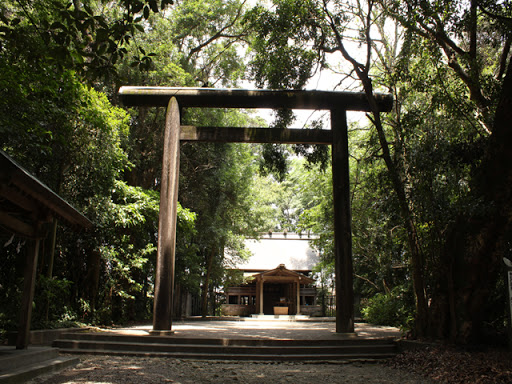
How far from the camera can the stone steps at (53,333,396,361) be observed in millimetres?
6199

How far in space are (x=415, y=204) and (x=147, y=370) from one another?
476 centimetres

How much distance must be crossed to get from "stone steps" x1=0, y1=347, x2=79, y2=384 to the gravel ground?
0.12 m

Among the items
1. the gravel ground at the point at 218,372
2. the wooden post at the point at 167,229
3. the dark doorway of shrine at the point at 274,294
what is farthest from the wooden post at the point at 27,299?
the dark doorway of shrine at the point at 274,294

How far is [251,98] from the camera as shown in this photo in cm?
784

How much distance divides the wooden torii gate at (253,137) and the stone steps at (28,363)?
206 centimetres

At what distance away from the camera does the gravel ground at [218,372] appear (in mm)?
4598

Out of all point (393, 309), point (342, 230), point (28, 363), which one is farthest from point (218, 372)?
point (393, 309)

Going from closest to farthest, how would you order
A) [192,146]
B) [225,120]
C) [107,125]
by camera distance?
[107,125]
[192,146]
[225,120]

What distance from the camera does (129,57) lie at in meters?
11.7

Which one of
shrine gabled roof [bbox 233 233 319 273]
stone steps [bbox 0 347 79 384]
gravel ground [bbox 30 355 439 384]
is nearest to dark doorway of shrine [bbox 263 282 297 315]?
shrine gabled roof [bbox 233 233 319 273]

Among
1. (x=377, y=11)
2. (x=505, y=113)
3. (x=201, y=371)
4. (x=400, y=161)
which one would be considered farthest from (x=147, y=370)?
(x=377, y=11)

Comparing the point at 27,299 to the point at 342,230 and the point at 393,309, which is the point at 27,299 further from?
the point at 393,309

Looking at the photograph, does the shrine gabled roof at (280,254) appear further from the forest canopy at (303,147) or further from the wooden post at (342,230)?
the wooden post at (342,230)

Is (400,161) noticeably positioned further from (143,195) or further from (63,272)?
(63,272)
